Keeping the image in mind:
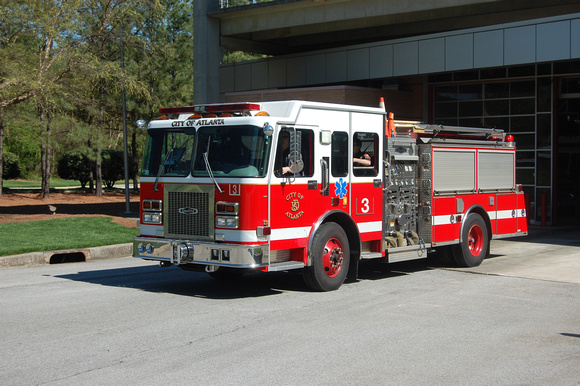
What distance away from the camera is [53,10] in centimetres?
1850

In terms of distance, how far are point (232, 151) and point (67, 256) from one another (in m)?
6.70

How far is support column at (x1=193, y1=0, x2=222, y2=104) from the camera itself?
84.4ft

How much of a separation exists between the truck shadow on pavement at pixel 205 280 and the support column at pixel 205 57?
1353 cm

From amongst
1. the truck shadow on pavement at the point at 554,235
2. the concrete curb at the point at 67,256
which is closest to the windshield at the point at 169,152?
the concrete curb at the point at 67,256

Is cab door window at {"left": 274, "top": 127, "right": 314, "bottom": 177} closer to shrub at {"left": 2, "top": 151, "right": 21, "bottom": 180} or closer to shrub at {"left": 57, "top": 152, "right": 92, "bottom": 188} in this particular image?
shrub at {"left": 57, "top": 152, "right": 92, "bottom": 188}

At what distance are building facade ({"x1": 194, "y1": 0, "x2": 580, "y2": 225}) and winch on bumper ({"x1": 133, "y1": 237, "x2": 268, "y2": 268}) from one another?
525 inches

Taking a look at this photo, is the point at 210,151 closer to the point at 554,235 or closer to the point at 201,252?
the point at 201,252

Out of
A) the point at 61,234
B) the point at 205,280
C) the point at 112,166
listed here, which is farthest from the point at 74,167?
the point at 205,280

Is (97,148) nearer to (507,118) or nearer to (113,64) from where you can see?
(113,64)

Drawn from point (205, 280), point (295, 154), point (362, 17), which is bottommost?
point (205, 280)

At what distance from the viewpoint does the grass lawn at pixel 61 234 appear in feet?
48.4

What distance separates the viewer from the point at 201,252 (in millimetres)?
9680

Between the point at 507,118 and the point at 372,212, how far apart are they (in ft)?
47.4

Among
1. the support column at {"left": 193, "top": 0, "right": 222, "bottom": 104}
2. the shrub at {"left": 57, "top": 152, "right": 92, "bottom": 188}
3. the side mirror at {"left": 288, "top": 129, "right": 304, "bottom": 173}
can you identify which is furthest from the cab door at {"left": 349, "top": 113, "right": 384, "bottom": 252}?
the shrub at {"left": 57, "top": 152, "right": 92, "bottom": 188}
